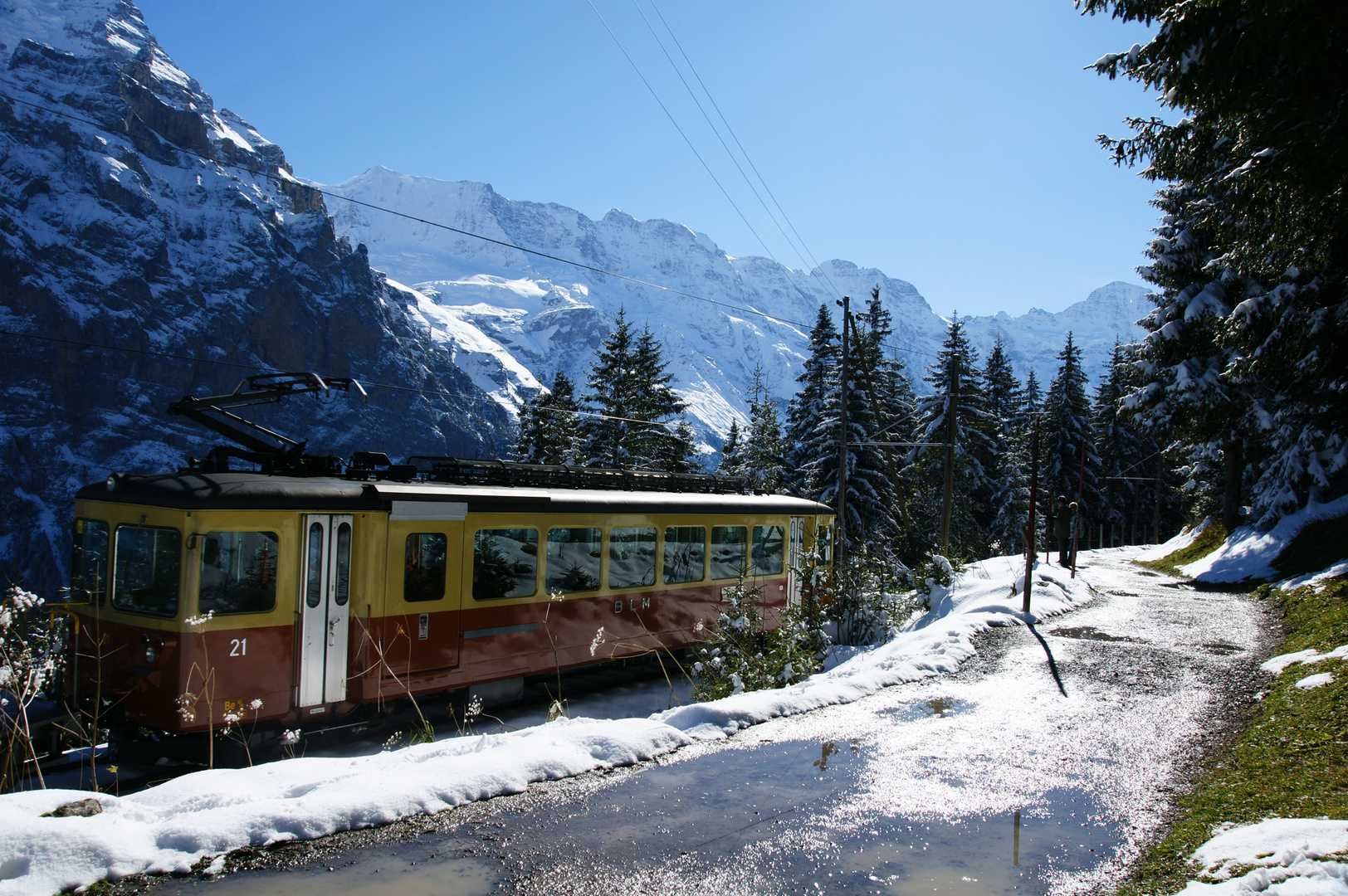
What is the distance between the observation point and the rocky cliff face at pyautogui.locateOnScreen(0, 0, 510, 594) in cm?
13150

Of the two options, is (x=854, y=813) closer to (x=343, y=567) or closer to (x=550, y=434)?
(x=343, y=567)

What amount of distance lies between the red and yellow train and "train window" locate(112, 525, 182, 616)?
0.02 metres

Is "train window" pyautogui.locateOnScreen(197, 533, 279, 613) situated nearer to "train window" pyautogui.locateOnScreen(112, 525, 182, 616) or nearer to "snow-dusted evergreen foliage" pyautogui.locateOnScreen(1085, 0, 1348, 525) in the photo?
"train window" pyautogui.locateOnScreen(112, 525, 182, 616)

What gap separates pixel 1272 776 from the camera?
5.63m

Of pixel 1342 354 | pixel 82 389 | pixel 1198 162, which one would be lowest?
pixel 1342 354

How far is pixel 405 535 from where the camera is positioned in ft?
29.5

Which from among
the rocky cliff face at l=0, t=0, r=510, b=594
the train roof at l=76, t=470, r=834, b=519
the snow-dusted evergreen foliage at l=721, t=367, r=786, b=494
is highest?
the rocky cliff face at l=0, t=0, r=510, b=594

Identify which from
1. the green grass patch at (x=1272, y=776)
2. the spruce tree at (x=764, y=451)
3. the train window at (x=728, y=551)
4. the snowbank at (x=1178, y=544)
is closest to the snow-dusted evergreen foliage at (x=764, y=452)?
the spruce tree at (x=764, y=451)

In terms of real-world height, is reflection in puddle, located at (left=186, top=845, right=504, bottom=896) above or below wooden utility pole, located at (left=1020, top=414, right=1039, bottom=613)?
below

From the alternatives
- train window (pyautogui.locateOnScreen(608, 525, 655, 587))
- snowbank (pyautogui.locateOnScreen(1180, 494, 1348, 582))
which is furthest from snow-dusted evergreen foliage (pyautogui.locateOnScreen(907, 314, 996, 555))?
train window (pyautogui.locateOnScreen(608, 525, 655, 587))

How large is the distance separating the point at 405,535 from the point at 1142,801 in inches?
286

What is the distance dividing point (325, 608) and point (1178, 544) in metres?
34.4

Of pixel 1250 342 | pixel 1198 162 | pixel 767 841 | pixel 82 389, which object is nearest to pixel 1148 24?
pixel 1198 162

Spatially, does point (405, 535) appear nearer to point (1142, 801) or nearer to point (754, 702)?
point (754, 702)
